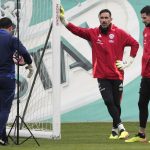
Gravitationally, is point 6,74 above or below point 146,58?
below

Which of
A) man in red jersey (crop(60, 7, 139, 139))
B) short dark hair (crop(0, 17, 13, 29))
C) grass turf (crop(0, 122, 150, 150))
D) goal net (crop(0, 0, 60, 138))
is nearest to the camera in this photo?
grass turf (crop(0, 122, 150, 150))

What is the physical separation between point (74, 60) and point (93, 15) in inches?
42.3

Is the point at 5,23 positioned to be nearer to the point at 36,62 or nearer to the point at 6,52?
the point at 6,52

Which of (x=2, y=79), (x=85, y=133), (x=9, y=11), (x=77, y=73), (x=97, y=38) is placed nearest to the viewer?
(x=2, y=79)

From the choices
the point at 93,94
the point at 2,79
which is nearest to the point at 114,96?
the point at 2,79

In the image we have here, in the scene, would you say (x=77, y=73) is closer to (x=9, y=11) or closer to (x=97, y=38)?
(x=9, y=11)

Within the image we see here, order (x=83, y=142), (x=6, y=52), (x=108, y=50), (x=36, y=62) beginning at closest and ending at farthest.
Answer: (x=6, y=52), (x=83, y=142), (x=108, y=50), (x=36, y=62)

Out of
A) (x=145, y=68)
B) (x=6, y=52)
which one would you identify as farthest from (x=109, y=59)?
(x=6, y=52)

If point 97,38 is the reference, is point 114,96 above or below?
below

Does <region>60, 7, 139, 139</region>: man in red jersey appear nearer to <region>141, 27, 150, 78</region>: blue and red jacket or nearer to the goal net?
<region>141, 27, 150, 78</region>: blue and red jacket

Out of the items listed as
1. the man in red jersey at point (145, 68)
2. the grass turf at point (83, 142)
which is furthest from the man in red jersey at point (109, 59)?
the man in red jersey at point (145, 68)

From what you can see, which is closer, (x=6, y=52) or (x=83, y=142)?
(x=6, y=52)

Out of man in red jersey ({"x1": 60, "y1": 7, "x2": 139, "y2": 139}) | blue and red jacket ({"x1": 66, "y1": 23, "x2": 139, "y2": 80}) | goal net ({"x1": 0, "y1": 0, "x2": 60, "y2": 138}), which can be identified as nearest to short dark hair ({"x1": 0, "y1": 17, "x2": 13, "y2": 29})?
man in red jersey ({"x1": 60, "y1": 7, "x2": 139, "y2": 139})

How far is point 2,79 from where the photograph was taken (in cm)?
962
